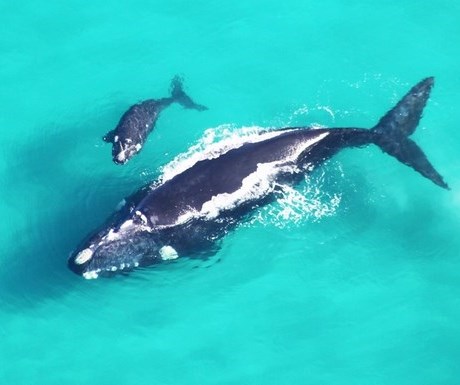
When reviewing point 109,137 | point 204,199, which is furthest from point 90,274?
point 109,137

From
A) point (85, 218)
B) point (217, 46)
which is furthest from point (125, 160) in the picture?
point (217, 46)

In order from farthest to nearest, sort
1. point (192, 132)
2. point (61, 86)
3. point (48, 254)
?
1. point (61, 86)
2. point (192, 132)
3. point (48, 254)

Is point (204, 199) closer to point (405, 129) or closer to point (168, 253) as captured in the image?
point (168, 253)

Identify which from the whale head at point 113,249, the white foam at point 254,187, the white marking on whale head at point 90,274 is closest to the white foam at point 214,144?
the white foam at point 254,187

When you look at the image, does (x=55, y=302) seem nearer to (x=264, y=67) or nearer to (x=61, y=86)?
(x=61, y=86)

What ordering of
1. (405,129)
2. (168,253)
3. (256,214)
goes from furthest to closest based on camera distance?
(405,129) → (256,214) → (168,253)

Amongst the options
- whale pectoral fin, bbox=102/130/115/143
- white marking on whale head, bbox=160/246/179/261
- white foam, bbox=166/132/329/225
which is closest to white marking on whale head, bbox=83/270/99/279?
white marking on whale head, bbox=160/246/179/261
